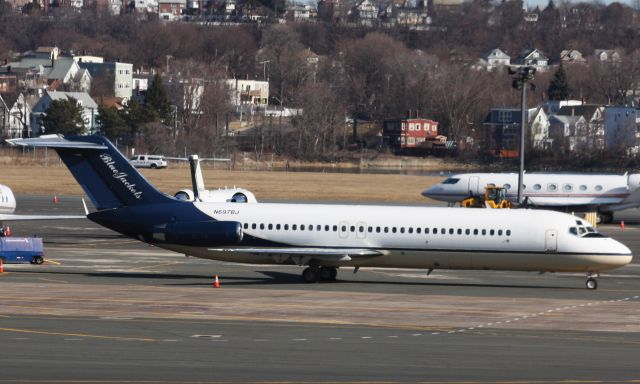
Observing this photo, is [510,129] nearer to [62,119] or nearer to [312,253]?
[62,119]

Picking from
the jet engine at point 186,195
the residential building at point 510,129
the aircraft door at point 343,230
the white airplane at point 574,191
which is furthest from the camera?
the residential building at point 510,129

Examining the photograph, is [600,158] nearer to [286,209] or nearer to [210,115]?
[210,115]

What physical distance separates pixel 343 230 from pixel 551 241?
6857mm

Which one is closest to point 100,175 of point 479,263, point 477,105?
point 479,263

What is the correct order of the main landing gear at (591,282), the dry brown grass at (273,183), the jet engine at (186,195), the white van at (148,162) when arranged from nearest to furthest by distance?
the main landing gear at (591,282) → the jet engine at (186,195) → the dry brown grass at (273,183) → the white van at (148,162)

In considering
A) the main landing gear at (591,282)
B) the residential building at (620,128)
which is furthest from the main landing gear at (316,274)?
the residential building at (620,128)

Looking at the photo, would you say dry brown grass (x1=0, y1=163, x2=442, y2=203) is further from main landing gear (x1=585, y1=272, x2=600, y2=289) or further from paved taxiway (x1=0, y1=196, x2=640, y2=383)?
main landing gear (x1=585, y1=272, x2=600, y2=289)

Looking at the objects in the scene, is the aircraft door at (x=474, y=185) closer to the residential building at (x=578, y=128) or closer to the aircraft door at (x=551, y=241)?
the aircraft door at (x=551, y=241)

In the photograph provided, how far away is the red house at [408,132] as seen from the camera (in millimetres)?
178250

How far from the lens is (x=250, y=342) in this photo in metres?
31.1

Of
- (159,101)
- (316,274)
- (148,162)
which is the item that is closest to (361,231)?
(316,274)

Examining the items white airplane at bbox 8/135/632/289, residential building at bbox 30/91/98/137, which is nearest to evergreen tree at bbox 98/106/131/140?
residential building at bbox 30/91/98/137

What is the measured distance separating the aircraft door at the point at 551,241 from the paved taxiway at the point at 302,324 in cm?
153

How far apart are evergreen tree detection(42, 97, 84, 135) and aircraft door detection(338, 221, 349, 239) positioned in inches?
4618
